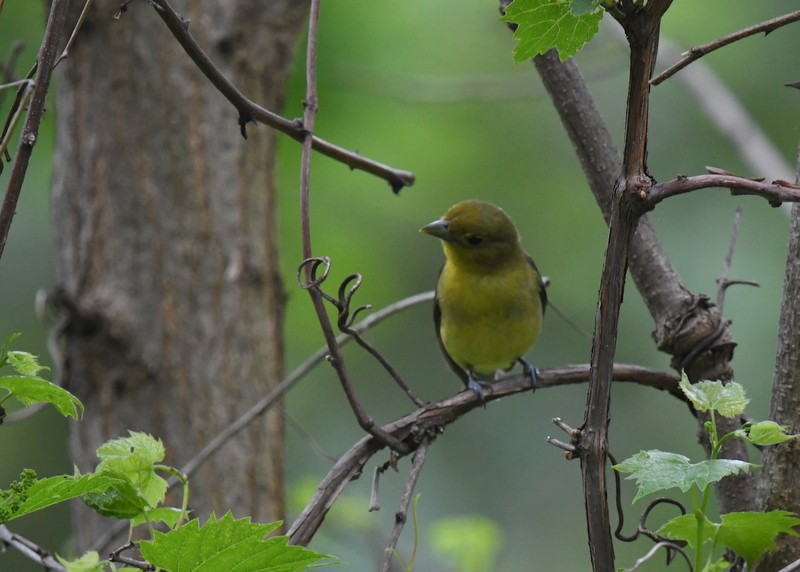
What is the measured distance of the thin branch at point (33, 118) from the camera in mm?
1395

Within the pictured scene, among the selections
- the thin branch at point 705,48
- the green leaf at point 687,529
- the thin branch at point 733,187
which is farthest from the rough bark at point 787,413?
the thin branch at point 733,187

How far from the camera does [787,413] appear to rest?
5.87 ft

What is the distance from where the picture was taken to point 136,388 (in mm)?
3781

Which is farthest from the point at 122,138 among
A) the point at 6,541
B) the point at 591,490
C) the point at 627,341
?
the point at 627,341

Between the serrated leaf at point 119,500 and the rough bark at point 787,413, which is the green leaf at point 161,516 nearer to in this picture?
the serrated leaf at point 119,500

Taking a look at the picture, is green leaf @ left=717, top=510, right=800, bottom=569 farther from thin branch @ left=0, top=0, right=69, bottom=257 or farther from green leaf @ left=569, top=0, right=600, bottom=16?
thin branch @ left=0, top=0, right=69, bottom=257

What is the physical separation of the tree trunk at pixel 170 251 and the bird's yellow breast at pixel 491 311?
0.90 m

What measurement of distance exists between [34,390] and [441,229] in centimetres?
307

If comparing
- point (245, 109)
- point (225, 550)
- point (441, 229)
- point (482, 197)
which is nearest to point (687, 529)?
point (225, 550)

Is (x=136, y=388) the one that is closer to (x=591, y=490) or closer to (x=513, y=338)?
(x=513, y=338)

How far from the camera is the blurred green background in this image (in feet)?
19.5

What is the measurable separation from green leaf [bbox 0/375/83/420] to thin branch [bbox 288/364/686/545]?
45 centimetres

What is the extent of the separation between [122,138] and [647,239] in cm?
239

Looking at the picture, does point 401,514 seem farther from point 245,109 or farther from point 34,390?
point 245,109
